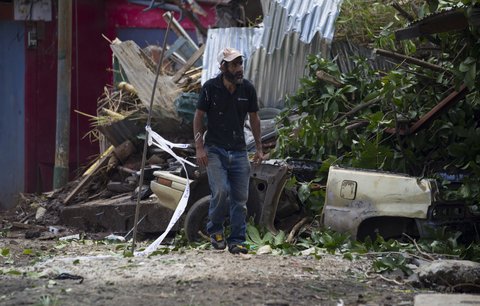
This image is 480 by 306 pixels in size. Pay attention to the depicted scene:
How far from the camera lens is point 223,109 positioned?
29.8 ft

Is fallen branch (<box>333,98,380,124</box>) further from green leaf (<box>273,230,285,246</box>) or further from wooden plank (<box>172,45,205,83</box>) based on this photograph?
wooden plank (<box>172,45,205,83</box>)

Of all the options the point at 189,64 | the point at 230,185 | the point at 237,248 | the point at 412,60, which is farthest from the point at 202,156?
the point at 189,64

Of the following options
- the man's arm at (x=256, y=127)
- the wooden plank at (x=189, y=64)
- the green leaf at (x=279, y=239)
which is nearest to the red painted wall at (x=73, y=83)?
the wooden plank at (x=189, y=64)

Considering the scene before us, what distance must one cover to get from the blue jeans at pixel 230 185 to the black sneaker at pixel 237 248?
0.15 feet

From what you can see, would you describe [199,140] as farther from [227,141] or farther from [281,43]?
[281,43]

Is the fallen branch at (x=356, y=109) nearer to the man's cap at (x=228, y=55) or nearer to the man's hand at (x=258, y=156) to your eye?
the man's hand at (x=258, y=156)

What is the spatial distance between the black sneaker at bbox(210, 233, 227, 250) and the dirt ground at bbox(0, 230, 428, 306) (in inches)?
3.6

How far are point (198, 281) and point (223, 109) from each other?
7.13 feet

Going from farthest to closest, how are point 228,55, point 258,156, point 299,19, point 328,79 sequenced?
point 299,19 → point 328,79 → point 258,156 → point 228,55

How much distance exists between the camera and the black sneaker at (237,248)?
356 inches

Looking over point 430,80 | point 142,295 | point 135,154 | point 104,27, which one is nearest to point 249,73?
point 135,154

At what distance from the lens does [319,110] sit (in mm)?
11500

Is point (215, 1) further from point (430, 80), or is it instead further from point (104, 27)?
point (430, 80)

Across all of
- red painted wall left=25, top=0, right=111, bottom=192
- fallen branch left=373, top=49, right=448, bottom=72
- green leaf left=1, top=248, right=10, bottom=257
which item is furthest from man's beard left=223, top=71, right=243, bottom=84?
red painted wall left=25, top=0, right=111, bottom=192
